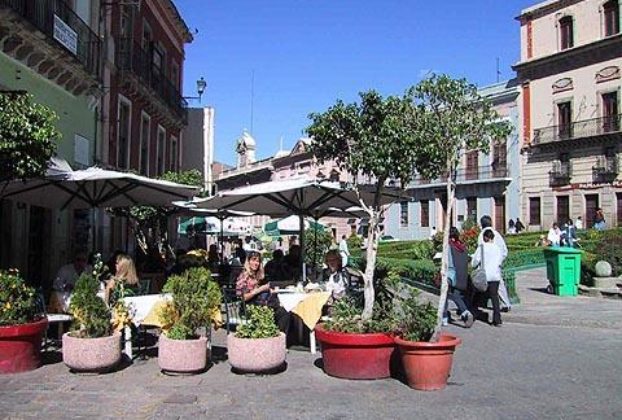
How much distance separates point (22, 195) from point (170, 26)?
17286 mm

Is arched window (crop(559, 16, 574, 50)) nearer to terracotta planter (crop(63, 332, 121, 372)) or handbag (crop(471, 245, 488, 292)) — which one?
handbag (crop(471, 245, 488, 292))

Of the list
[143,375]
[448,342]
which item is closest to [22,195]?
[143,375]

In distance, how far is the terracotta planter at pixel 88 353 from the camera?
6.81 meters

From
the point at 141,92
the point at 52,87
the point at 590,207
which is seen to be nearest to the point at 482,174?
the point at 590,207

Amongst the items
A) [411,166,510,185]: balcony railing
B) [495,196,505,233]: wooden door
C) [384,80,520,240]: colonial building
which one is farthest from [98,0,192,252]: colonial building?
[495,196,505,233]: wooden door

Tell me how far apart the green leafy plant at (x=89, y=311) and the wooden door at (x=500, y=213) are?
43593 millimetres

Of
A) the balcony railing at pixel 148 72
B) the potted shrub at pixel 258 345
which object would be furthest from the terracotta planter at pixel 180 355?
the balcony railing at pixel 148 72

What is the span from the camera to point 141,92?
67.8ft

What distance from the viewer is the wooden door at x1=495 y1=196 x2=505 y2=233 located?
157 feet

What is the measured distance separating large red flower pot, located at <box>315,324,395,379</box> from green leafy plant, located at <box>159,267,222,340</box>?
50.3 inches

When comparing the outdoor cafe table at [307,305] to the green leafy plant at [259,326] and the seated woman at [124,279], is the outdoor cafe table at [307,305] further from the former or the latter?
the seated woman at [124,279]

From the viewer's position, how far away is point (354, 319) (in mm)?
7066

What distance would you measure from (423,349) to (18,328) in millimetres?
4104

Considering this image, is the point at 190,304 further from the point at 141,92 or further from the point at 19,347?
the point at 141,92
